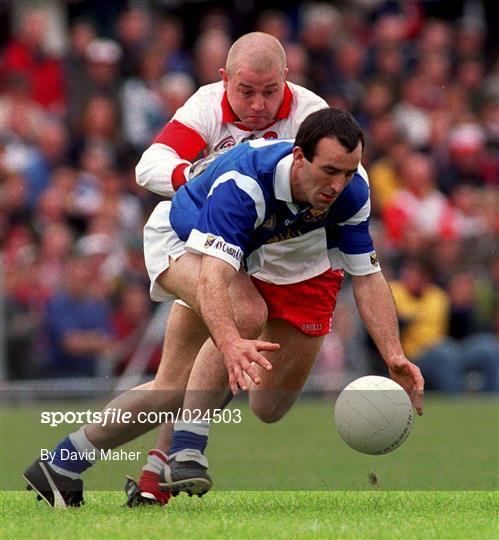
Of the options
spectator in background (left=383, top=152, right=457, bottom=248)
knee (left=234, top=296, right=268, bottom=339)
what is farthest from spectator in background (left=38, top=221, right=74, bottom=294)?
knee (left=234, top=296, right=268, bottom=339)

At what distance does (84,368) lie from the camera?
14398 mm

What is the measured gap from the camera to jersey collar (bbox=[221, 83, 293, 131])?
306 inches

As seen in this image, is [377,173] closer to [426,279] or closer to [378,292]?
[426,279]

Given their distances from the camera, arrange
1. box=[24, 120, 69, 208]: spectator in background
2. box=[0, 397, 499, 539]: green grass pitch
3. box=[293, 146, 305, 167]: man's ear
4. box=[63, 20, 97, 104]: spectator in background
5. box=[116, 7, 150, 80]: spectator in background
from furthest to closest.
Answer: box=[116, 7, 150, 80]: spectator in background → box=[63, 20, 97, 104]: spectator in background → box=[24, 120, 69, 208]: spectator in background → box=[293, 146, 305, 167]: man's ear → box=[0, 397, 499, 539]: green grass pitch

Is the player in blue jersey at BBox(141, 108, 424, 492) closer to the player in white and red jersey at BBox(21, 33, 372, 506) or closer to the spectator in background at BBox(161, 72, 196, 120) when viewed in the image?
the player in white and red jersey at BBox(21, 33, 372, 506)

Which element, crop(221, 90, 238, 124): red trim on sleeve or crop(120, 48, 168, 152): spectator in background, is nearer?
crop(221, 90, 238, 124): red trim on sleeve

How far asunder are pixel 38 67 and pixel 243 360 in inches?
454

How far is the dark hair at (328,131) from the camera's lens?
6.38 meters

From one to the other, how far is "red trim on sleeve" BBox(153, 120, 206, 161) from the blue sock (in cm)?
159

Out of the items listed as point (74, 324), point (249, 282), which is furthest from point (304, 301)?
point (74, 324)

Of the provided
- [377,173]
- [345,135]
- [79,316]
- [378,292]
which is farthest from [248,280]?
[377,173]

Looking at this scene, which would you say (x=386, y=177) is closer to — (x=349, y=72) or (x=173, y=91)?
(x=349, y=72)

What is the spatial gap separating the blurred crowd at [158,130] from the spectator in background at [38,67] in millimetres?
23

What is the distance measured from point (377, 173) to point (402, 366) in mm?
9927
